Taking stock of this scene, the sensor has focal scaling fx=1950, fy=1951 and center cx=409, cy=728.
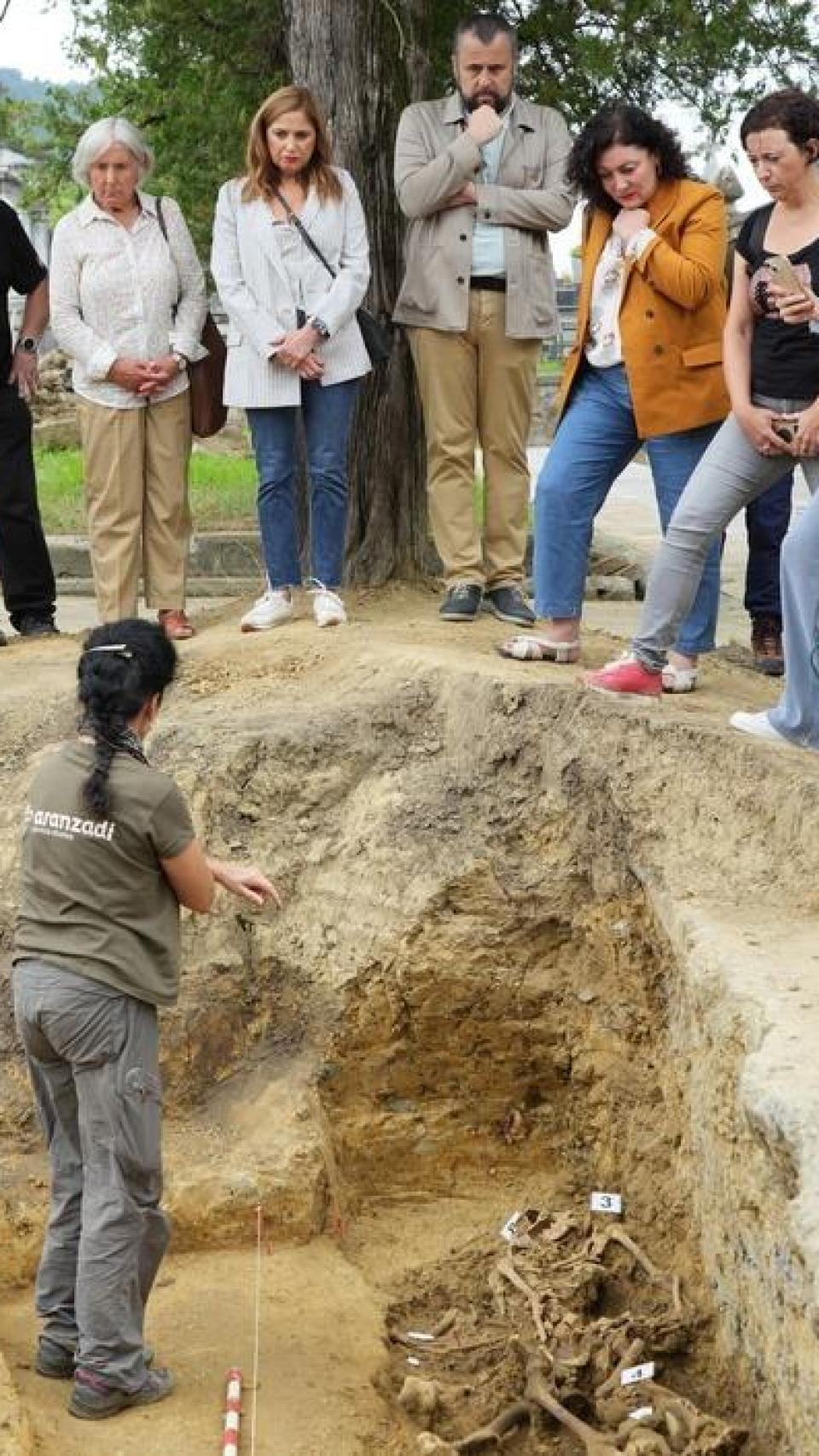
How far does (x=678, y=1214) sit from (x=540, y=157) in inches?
156

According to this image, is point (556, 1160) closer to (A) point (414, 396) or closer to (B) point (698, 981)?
(B) point (698, 981)

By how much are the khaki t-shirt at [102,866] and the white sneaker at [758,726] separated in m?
2.10

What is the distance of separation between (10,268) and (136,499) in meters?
1.16

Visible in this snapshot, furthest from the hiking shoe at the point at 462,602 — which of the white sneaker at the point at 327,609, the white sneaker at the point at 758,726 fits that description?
the white sneaker at the point at 758,726

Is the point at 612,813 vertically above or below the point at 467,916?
above

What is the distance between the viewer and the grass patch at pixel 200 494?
15.1 m

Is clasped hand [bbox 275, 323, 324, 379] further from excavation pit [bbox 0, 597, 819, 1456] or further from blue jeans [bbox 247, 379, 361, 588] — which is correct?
excavation pit [bbox 0, 597, 819, 1456]

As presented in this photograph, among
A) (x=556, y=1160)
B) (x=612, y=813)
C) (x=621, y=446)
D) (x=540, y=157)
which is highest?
(x=540, y=157)

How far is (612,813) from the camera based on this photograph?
612cm

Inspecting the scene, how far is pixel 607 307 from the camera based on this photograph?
22.2ft

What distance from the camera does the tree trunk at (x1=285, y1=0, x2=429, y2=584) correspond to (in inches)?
322

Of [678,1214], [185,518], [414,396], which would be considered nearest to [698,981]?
[678,1214]

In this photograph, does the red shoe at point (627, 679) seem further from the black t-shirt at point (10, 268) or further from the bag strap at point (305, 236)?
the black t-shirt at point (10, 268)

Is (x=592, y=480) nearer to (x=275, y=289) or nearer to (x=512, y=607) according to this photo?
(x=512, y=607)
